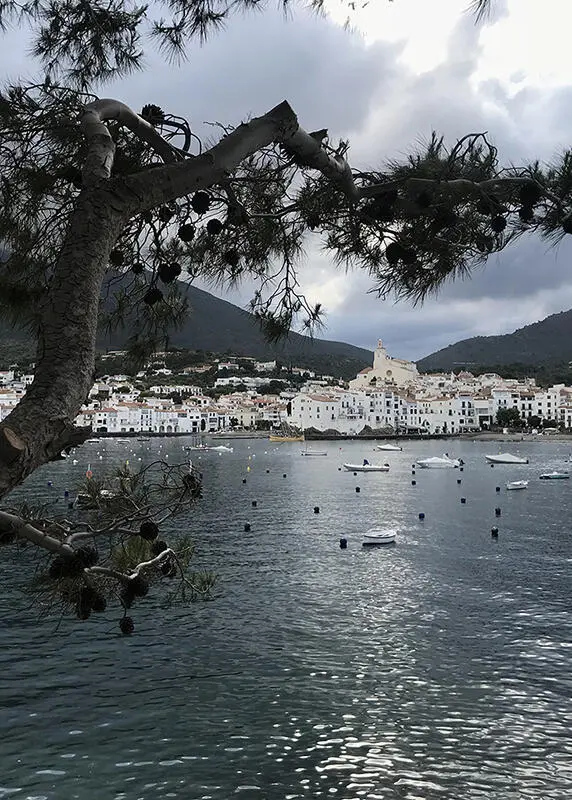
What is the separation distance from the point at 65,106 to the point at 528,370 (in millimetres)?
152395

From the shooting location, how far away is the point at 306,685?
8.59 m

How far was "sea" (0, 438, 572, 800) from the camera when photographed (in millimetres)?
6574

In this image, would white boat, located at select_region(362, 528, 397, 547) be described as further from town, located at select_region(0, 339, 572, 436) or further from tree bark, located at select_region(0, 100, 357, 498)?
town, located at select_region(0, 339, 572, 436)

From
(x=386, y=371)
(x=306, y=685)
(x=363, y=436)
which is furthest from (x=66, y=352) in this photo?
(x=386, y=371)

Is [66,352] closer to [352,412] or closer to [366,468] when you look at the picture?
[366,468]

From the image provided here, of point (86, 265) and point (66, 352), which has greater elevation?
point (86, 265)

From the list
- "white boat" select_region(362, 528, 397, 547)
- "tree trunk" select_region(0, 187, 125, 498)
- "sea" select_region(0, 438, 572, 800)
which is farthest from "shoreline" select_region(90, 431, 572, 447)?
"tree trunk" select_region(0, 187, 125, 498)

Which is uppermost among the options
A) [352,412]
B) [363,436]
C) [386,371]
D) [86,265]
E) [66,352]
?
[386,371]

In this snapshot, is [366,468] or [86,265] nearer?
[86,265]

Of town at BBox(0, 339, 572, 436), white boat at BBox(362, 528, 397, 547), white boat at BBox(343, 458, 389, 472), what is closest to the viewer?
white boat at BBox(362, 528, 397, 547)

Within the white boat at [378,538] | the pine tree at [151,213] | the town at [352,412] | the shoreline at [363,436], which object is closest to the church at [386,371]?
the town at [352,412]

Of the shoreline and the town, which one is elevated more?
→ the town

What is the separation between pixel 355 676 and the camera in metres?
8.92

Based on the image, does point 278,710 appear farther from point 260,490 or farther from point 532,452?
point 532,452
